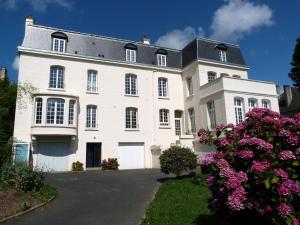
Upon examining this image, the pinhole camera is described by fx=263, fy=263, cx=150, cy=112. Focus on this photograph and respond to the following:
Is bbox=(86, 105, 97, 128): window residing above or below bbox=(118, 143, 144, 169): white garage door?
above

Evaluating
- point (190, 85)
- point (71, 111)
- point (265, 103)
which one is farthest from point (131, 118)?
point (265, 103)

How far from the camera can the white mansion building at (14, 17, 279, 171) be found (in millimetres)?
19609

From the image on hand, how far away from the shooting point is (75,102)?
20.4 m

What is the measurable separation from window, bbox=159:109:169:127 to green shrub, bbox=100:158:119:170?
557cm

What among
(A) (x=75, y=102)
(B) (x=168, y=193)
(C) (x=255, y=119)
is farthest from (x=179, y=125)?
(C) (x=255, y=119)

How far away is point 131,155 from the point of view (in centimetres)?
2239

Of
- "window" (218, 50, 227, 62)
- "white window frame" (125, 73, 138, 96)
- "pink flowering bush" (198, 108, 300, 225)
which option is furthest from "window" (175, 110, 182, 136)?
"pink flowering bush" (198, 108, 300, 225)

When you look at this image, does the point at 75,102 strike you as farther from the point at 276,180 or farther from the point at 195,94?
the point at 276,180

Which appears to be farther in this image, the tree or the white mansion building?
the tree

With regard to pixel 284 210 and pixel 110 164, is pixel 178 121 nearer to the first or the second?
pixel 110 164

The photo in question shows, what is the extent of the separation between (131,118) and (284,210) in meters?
19.2

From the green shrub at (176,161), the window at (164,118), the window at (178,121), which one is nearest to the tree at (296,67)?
the window at (178,121)

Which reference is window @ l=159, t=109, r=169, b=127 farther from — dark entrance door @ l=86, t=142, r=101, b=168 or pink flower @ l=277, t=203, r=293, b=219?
pink flower @ l=277, t=203, r=293, b=219

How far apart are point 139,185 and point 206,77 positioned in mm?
14044
